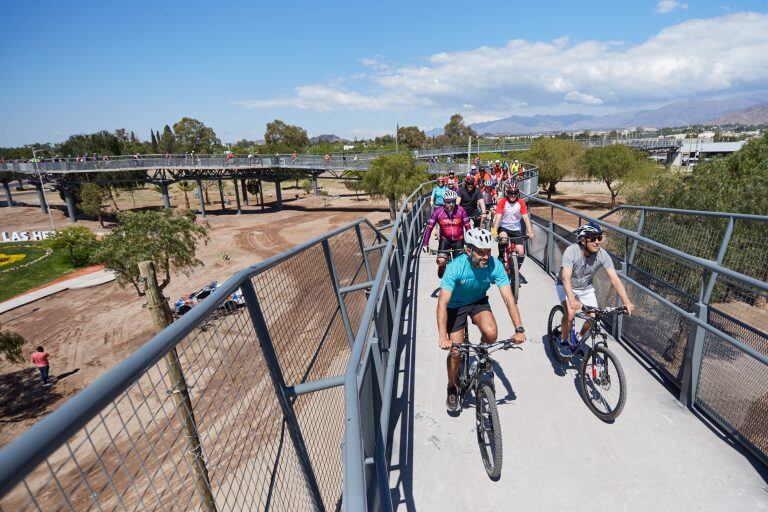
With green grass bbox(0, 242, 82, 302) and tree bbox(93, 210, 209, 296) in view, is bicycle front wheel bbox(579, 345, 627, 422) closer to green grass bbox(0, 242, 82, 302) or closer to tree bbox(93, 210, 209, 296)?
tree bbox(93, 210, 209, 296)

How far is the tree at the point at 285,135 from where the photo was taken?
4186 inches

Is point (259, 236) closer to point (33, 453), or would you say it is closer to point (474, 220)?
point (474, 220)

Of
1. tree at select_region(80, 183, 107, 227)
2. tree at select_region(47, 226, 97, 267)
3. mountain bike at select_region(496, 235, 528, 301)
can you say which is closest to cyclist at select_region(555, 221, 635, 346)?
mountain bike at select_region(496, 235, 528, 301)

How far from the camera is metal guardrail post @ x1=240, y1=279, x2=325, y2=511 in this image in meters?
2.42

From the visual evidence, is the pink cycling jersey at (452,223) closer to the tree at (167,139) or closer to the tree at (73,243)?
the tree at (73,243)

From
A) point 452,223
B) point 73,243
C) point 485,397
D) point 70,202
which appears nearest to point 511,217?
point 452,223

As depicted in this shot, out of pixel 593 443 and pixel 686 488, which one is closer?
pixel 686 488

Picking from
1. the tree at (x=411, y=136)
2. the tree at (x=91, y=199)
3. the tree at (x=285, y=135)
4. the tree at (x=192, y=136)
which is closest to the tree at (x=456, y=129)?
the tree at (x=411, y=136)

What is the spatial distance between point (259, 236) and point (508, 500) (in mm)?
42795

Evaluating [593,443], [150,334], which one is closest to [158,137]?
[150,334]

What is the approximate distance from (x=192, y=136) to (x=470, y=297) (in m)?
116

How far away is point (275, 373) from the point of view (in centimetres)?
259

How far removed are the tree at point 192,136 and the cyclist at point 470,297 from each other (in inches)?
4435

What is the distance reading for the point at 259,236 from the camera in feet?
143
